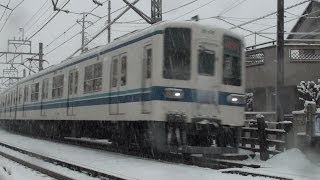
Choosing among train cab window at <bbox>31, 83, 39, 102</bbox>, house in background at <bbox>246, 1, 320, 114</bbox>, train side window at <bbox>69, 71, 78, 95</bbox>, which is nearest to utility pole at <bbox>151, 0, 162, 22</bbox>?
train side window at <bbox>69, 71, 78, 95</bbox>

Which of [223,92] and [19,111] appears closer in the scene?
[223,92]

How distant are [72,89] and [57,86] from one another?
2586mm

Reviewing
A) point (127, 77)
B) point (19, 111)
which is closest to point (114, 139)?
point (127, 77)

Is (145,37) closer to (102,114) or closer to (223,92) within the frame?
(223,92)

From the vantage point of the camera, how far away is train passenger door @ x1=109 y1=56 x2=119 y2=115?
550 inches

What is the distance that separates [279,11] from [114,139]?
6242 mm

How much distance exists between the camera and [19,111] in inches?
1133

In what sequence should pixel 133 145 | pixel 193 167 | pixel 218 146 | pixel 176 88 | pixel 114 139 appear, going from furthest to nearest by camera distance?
pixel 114 139
pixel 133 145
pixel 218 146
pixel 176 88
pixel 193 167

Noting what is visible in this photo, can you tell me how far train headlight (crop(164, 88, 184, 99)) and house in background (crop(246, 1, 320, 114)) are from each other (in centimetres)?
1609

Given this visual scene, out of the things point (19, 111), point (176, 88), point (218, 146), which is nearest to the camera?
point (176, 88)

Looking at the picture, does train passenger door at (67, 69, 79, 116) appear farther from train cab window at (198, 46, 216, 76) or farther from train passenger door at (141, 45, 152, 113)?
train cab window at (198, 46, 216, 76)

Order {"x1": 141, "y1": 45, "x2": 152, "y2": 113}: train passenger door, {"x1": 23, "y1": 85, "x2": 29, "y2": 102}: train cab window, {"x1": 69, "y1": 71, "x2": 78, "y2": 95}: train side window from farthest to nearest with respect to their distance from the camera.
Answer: {"x1": 23, "y1": 85, "x2": 29, "y2": 102}: train cab window < {"x1": 69, "y1": 71, "x2": 78, "y2": 95}: train side window < {"x1": 141, "y1": 45, "x2": 152, "y2": 113}: train passenger door

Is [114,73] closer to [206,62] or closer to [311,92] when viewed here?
[206,62]

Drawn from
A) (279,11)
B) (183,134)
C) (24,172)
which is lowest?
(24,172)
